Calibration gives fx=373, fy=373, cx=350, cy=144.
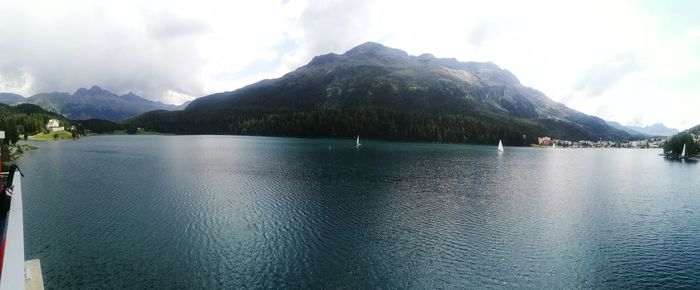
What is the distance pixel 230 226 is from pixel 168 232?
A: 7.80 metres

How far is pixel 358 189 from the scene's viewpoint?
83188mm

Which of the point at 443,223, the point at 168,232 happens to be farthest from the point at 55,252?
the point at 443,223

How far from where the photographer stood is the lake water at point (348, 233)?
122ft

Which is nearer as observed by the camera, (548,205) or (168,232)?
(168,232)

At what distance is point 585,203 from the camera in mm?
77188

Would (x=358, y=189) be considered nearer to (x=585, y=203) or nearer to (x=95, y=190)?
(x=585, y=203)

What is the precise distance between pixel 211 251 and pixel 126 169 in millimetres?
81681

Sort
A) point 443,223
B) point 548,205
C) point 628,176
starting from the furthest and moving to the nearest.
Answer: point 628,176 < point 548,205 < point 443,223

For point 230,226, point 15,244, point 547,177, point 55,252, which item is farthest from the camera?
point 547,177

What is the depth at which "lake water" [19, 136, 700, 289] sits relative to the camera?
37188 millimetres

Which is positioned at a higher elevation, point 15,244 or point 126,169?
point 15,244

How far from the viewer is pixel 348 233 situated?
166ft

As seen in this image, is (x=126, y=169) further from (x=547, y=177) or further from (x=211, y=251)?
(x=547, y=177)

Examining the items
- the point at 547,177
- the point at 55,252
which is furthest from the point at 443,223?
the point at 547,177
